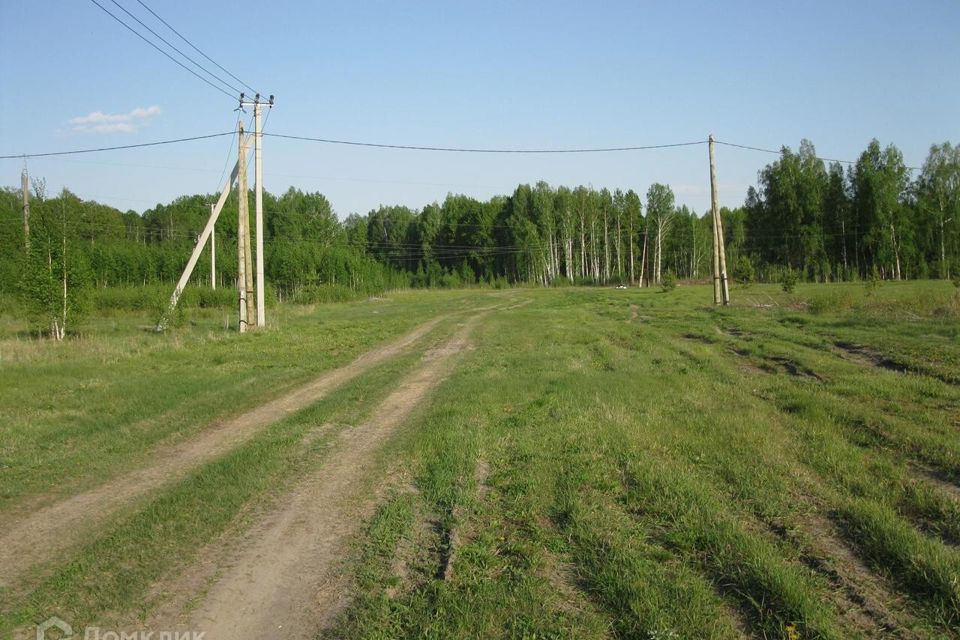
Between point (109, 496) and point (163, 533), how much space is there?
1.45m

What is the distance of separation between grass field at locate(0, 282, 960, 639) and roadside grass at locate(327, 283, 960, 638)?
22 millimetres

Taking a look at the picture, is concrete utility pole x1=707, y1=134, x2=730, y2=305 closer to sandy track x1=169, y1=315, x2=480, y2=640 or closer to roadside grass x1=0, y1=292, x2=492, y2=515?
roadside grass x1=0, y1=292, x2=492, y2=515

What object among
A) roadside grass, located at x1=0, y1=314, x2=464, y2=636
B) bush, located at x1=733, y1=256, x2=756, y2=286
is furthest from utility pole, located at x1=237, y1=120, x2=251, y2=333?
bush, located at x1=733, y1=256, x2=756, y2=286

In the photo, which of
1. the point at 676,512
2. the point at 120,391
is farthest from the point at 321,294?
the point at 676,512

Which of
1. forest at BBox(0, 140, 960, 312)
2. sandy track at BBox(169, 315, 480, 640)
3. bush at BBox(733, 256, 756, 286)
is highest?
forest at BBox(0, 140, 960, 312)

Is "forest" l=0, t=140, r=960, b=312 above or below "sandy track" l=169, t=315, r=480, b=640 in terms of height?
above

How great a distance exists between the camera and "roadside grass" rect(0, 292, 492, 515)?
7.58 metres

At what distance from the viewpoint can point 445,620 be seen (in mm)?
3883

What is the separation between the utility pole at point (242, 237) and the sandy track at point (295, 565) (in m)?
17.1

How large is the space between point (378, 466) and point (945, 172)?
71.9 metres

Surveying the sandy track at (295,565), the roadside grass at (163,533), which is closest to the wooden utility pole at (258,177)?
the roadside grass at (163,533)

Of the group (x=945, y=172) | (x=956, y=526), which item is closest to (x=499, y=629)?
(x=956, y=526)

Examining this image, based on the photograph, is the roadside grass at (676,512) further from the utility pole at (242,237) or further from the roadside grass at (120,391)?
the utility pole at (242,237)

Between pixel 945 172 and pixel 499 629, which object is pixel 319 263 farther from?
pixel 499 629
